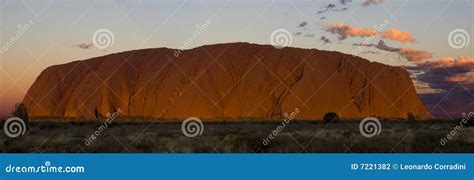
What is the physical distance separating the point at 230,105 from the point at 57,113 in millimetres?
25964

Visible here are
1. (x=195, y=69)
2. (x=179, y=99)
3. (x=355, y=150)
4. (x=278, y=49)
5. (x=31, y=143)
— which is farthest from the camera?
(x=278, y=49)

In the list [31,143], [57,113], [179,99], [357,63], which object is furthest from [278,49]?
[31,143]

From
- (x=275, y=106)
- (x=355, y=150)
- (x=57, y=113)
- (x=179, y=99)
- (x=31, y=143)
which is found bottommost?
(x=355, y=150)

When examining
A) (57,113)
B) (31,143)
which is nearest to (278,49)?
(57,113)

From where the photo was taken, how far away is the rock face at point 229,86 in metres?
81.1

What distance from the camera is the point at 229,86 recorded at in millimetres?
85562

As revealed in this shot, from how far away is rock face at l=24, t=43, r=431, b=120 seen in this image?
266 ft

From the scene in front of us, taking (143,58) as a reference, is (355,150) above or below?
below

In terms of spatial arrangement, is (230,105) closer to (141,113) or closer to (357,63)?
(141,113)

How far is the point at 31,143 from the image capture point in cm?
2247

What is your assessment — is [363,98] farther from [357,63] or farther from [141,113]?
[141,113]

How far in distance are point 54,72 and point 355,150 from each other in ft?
279

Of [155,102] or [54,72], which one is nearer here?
[155,102]

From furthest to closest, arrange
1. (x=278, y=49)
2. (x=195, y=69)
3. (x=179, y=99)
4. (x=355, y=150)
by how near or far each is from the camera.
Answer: (x=278, y=49)
(x=195, y=69)
(x=179, y=99)
(x=355, y=150)
